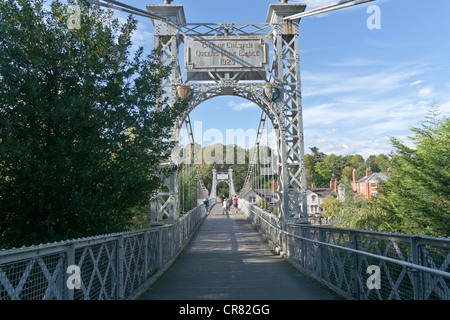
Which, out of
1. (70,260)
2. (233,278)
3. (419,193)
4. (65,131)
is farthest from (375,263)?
(419,193)

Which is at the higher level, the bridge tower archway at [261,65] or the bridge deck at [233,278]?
the bridge tower archway at [261,65]

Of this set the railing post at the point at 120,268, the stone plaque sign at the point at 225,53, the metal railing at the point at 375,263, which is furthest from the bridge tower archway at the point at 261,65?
the railing post at the point at 120,268

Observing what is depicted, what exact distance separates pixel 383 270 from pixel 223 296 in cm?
221

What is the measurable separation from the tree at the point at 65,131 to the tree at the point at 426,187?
375 inches

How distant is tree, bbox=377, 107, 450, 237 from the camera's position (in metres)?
11.7

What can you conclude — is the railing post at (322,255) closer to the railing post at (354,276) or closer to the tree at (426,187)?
the railing post at (354,276)

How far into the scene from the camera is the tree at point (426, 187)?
1173 centimetres

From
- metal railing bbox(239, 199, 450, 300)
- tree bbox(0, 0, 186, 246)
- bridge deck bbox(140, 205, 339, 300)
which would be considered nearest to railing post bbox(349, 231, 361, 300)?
metal railing bbox(239, 199, 450, 300)

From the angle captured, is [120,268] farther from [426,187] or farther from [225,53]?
[426,187]

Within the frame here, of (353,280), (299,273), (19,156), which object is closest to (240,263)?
(299,273)

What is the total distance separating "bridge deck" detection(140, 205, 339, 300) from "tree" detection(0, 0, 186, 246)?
1500mm

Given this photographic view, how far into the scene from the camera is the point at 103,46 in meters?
6.30

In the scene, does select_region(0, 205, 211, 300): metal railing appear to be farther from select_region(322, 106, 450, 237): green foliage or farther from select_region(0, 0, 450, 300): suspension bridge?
select_region(322, 106, 450, 237): green foliage
